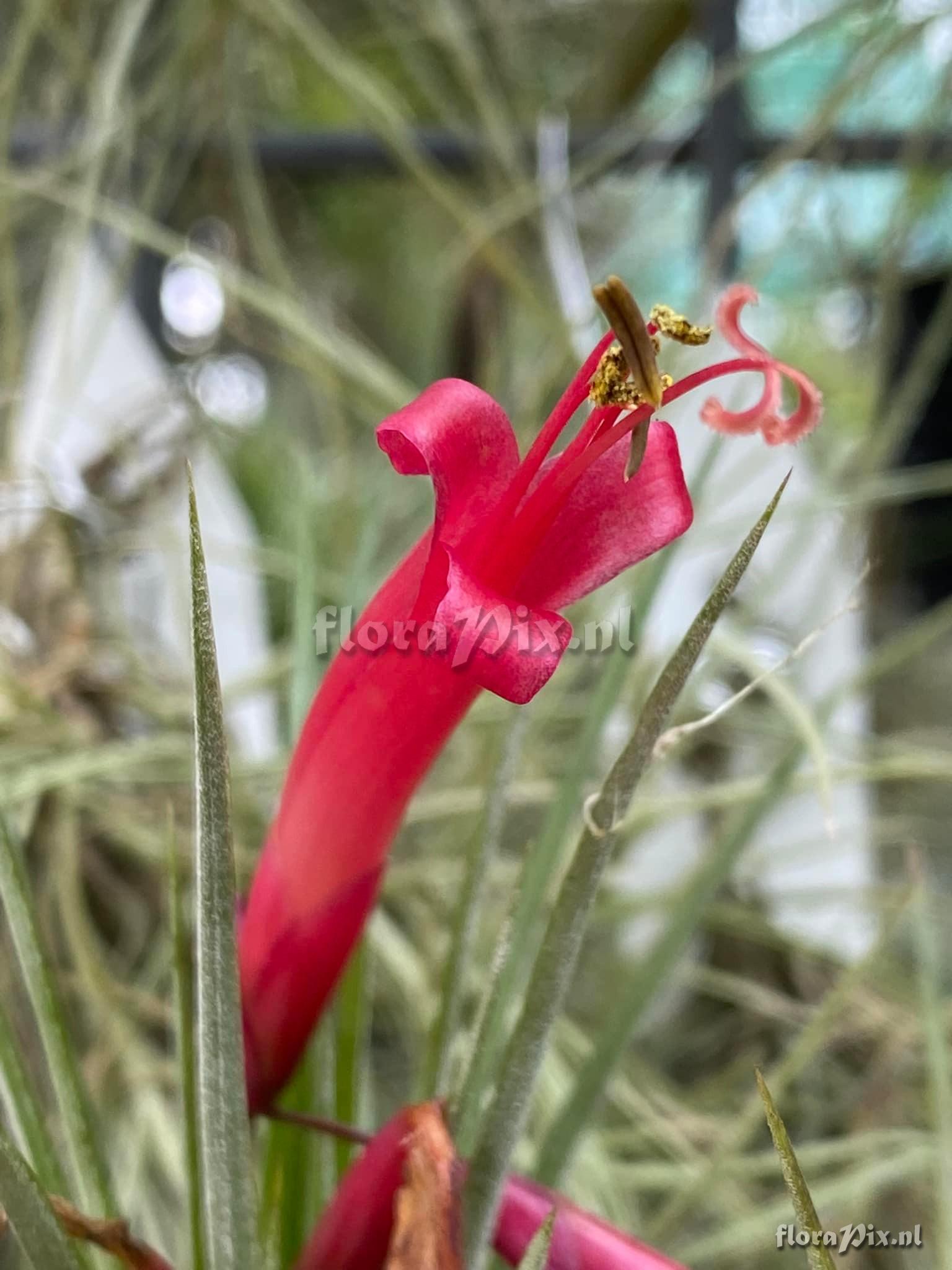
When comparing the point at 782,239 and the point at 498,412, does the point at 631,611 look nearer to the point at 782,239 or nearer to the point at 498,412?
the point at 498,412

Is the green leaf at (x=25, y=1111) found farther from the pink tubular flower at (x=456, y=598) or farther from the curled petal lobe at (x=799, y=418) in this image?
the curled petal lobe at (x=799, y=418)

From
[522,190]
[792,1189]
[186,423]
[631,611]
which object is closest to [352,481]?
[186,423]

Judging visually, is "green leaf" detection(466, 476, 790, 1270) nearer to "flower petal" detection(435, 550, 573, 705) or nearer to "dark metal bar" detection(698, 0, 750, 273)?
"flower petal" detection(435, 550, 573, 705)

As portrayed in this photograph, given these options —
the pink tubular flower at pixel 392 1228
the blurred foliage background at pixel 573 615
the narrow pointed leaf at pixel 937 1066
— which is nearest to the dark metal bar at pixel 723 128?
the blurred foliage background at pixel 573 615

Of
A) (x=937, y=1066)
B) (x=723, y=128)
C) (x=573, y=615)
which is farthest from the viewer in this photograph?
(x=723, y=128)

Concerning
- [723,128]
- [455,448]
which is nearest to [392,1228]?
[455,448]

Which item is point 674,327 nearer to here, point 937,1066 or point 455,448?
point 455,448

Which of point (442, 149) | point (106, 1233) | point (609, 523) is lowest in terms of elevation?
point (106, 1233)

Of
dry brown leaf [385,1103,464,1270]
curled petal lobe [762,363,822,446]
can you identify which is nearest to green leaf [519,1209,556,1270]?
dry brown leaf [385,1103,464,1270]
